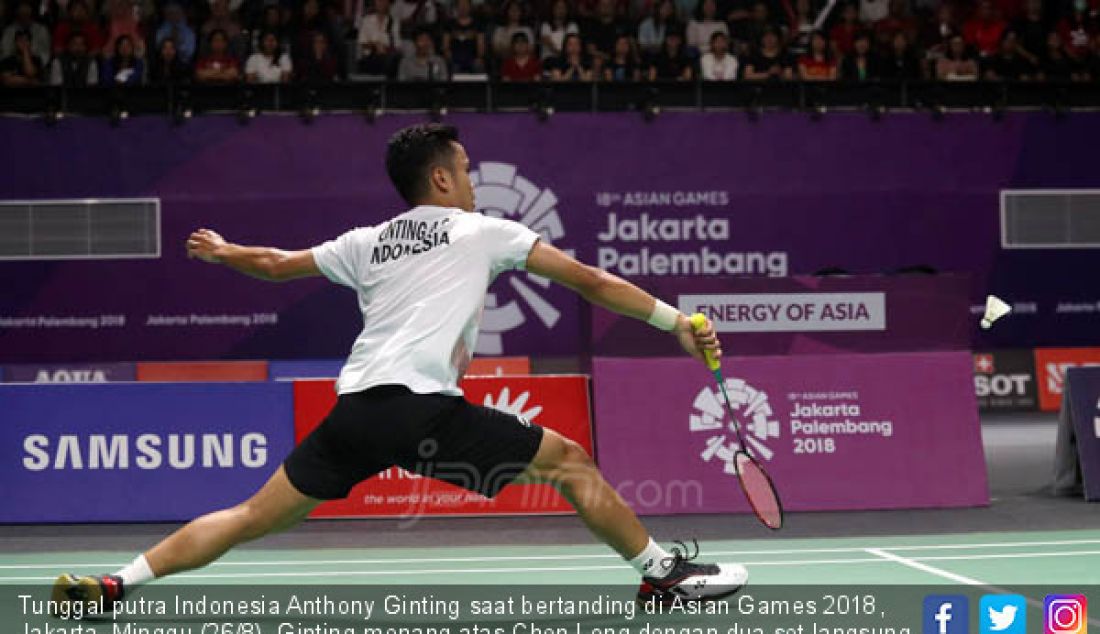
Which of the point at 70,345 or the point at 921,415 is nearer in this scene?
the point at 921,415

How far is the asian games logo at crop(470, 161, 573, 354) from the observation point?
15.8 metres

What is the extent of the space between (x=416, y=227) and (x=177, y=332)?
1207 cm

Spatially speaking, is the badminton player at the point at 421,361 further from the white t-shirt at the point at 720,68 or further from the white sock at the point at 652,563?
the white t-shirt at the point at 720,68

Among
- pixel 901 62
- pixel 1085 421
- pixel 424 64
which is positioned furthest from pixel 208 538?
pixel 901 62

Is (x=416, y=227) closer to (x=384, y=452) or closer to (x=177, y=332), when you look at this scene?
(x=384, y=452)

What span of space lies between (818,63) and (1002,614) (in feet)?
40.0

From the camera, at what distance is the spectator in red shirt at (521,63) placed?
1593 cm

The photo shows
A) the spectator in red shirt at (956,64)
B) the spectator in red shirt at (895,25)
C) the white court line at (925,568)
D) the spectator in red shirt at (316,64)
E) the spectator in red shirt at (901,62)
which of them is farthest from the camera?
the spectator in red shirt at (895,25)

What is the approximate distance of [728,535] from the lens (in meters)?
7.29

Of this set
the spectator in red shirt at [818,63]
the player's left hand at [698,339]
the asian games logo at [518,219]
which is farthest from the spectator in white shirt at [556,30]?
the player's left hand at [698,339]

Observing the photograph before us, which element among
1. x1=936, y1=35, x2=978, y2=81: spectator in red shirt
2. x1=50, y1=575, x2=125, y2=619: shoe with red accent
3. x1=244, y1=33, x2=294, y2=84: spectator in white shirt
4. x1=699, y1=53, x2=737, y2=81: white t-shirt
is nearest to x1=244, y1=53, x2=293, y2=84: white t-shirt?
x1=244, y1=33, x2=294, y2=84: spectator in white shirt

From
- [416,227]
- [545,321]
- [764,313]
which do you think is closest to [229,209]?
[545,321]

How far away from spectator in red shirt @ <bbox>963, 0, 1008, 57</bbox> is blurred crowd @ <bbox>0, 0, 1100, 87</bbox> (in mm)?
22

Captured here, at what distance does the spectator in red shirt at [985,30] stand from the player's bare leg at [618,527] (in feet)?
44.3
